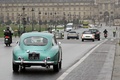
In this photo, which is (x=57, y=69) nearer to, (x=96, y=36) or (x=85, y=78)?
(x=85, y=78)

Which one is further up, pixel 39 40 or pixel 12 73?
pixel 39 40

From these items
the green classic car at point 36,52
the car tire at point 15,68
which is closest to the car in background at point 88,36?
the green classic car at point 36,52

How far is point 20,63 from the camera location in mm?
15477

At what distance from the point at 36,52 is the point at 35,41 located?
1.01m

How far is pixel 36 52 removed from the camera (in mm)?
15578

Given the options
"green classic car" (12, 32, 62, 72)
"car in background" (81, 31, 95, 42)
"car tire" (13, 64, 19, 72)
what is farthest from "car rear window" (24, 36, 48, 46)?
"car in background" (81, 31, 95, 42)

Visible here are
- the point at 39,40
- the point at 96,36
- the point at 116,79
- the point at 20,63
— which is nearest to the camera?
the point at 116,79

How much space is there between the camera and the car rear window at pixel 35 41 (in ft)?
53.5

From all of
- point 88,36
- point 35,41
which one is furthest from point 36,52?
point 88,36

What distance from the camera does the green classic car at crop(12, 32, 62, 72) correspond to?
15523mm

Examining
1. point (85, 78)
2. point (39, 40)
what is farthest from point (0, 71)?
point (85, 78)

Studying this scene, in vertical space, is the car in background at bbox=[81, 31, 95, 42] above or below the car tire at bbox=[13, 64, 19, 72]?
below

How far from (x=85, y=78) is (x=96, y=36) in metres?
45.8

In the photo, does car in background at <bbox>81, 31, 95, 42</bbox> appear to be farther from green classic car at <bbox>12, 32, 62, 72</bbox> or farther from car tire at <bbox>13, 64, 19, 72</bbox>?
car tire at <bbox>13, 64, 19, 72</bbox>
